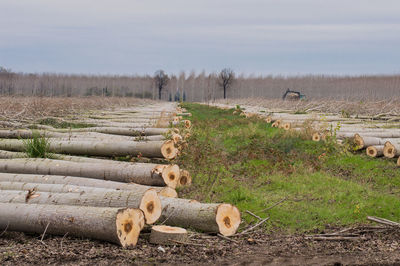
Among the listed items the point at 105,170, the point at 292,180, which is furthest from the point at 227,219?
the point at 292,180

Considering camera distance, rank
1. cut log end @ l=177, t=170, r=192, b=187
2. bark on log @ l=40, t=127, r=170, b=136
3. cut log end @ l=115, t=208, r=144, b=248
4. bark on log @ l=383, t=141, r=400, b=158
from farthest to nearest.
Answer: bark on log @ l=40, t=127, r=170, b=136
bark on log @ l=383, t=141, r=400, b=158
cut log end @ l=177, t=170, r=192, b=187
cut log end @ l=115, t=208, r=144, b=248

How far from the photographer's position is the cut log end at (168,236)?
5.46m

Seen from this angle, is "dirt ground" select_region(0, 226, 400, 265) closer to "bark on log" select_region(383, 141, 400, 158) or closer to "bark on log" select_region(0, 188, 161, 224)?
"bark on log" select_region(0, 188, 161, 224)

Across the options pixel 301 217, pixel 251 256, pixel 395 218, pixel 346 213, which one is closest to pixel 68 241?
pixel 251 256

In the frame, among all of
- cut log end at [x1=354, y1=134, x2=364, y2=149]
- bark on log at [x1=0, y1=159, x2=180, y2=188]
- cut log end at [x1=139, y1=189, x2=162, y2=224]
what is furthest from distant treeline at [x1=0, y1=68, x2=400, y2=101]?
cut log end at [x1=139, y1=189, x2=162, y2=224]

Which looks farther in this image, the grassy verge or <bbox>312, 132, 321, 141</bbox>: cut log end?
<bbox>312, 132, 321, 141</bbox>: cut log end

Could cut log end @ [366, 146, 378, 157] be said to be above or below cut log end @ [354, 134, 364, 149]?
below

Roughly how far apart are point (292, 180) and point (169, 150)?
3.05 metres

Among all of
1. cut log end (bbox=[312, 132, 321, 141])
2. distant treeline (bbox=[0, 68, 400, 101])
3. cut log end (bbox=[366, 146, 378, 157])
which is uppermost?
distant treeline (bbox=[0, 68, 400, 101])

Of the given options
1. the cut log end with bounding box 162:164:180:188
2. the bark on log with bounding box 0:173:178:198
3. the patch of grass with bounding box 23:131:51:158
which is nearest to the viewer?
the bark on log with bounding box 0:173:178:198

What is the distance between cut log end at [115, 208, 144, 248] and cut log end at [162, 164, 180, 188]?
2.56 metres

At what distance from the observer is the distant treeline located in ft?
149

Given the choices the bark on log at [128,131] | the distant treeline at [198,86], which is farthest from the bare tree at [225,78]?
the bark on log at [128,131]

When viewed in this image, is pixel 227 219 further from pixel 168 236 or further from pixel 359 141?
pixel 359 141
